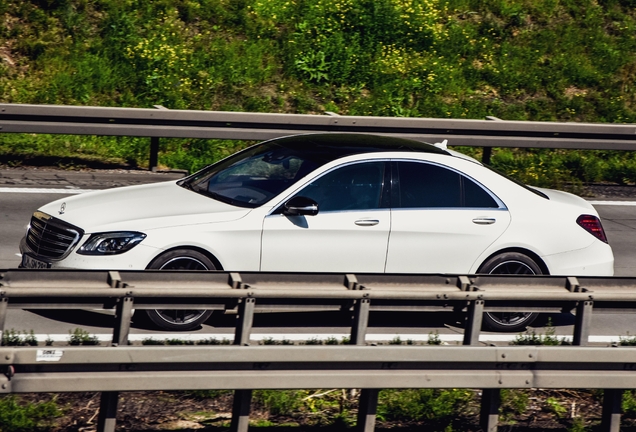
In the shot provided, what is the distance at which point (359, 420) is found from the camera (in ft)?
21.6

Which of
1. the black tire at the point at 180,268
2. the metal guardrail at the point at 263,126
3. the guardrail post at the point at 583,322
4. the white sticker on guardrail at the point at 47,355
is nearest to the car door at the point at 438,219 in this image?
the black tire at the point at 180,268

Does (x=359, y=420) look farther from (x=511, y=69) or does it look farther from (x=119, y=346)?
(x=511, y=69)

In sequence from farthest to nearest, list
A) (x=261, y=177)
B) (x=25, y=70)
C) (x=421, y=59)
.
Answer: (x=421, y=59), (x=25, y=70), (x=261, y=177)

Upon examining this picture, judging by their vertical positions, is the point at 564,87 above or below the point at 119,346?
above

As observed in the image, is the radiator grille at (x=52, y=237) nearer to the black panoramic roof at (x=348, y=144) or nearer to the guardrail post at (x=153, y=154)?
the black panoramic roof at (x=348, y=144)

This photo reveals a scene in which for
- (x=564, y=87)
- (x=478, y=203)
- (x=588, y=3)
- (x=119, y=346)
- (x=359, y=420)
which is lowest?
(x=359, y=420)

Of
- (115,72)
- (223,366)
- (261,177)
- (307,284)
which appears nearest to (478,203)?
(261,177)

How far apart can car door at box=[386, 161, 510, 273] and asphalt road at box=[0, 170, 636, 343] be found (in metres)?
0.53

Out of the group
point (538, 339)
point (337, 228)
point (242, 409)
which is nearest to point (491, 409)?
point (242, 409)

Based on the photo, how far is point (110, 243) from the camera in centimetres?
838

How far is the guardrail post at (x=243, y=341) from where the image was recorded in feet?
20.4

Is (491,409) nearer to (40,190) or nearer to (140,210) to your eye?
(140,210)

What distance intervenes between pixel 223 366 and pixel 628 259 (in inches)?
287

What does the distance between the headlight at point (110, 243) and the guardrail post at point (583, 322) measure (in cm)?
342
